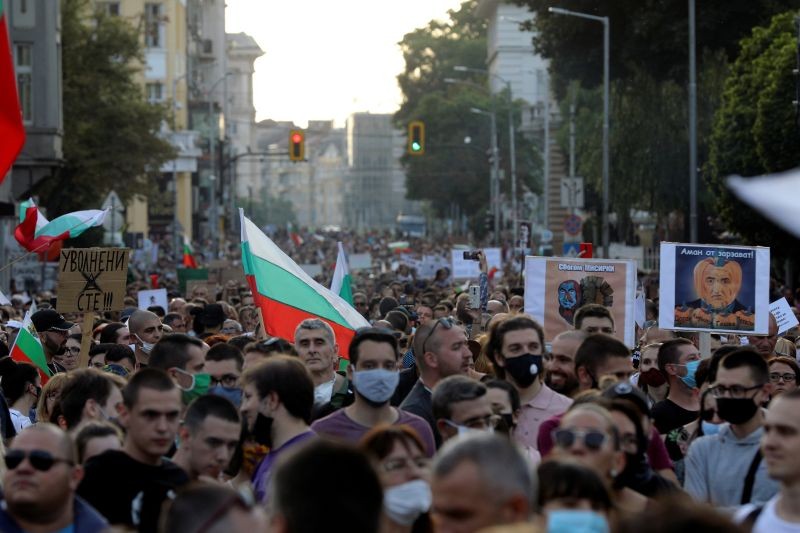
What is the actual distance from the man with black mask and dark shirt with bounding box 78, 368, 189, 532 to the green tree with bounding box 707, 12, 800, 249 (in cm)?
2807

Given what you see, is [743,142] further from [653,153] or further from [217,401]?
Result: [217,401]

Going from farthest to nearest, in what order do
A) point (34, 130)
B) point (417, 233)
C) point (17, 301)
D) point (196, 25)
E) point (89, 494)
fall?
point (417, 233)
point (196, 25)
point (34, 130)
point (17, 301)
point (89, 494)

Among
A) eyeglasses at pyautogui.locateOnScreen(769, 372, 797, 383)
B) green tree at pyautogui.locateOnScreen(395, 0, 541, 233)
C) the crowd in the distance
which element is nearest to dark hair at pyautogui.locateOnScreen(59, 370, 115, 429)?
the crowd in the distance

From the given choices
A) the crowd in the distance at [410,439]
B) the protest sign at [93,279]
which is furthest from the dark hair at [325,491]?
the protest sign at [93,279]

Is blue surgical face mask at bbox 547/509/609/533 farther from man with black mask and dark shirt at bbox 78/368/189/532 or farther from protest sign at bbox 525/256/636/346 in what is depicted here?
protest sign at bbox 525/256/636/346

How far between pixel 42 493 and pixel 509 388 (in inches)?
114

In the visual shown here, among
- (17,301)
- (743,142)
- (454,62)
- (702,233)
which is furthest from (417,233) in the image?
(17,301)

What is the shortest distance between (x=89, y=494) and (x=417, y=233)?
141490 millimetres

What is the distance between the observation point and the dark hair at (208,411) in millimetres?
6863

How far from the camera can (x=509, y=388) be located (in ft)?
27.0

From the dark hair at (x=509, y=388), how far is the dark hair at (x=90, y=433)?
184 centimetres

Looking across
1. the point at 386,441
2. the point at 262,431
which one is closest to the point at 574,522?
the point at 386,441

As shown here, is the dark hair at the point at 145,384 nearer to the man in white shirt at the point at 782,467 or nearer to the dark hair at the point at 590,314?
the man in white shirt at the point at 782,467

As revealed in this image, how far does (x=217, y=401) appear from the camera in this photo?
→ 6918 mm
